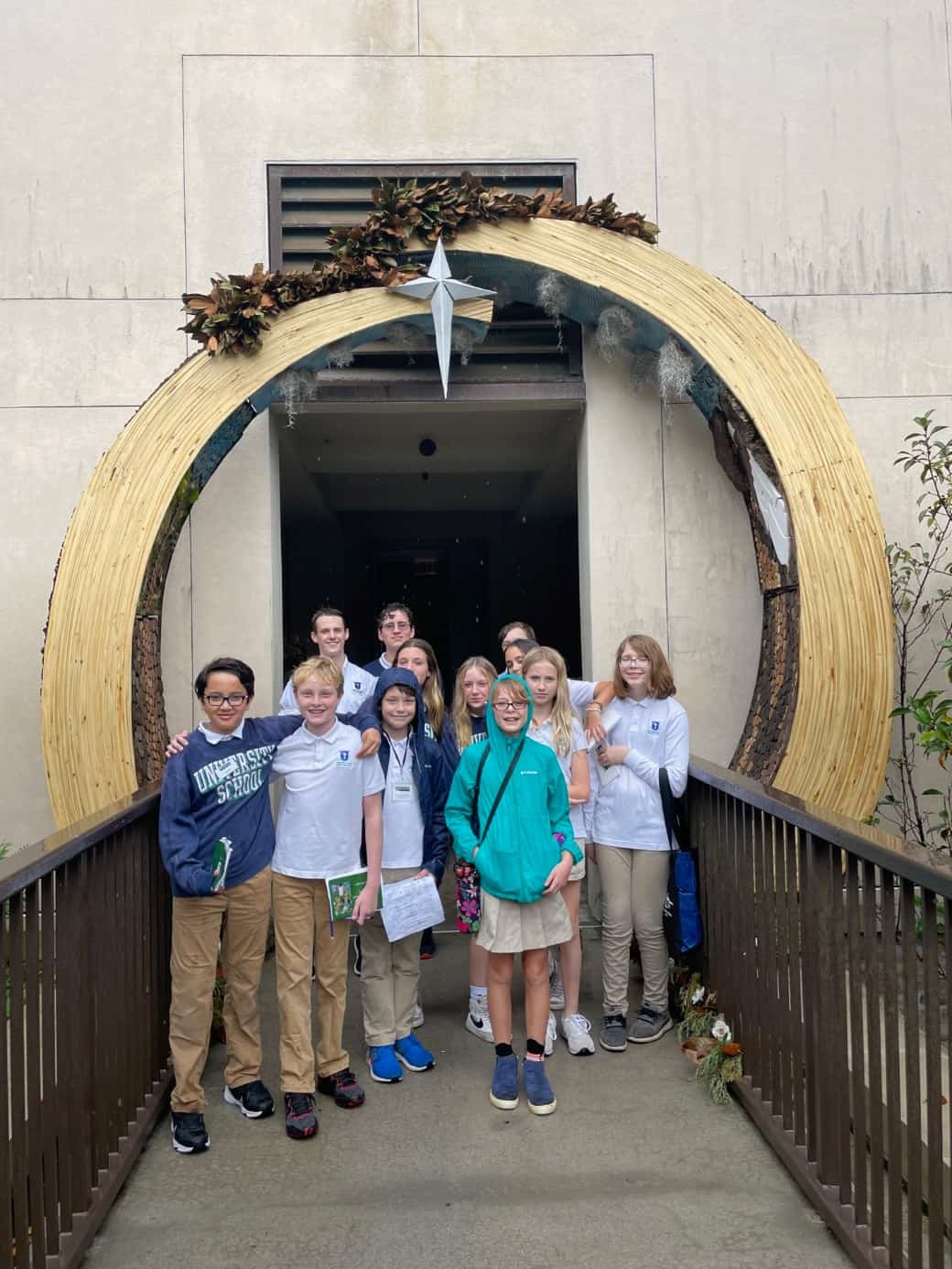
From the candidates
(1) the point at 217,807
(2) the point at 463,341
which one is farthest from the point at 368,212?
(1) the point at 217,807

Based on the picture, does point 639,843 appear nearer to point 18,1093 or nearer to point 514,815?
point 514,815

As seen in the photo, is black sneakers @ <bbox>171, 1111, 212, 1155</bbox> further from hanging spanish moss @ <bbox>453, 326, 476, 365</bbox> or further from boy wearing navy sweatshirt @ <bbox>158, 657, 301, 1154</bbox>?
hanging spanish moss @ <bbox>453, 326, 476, 365</bbox>

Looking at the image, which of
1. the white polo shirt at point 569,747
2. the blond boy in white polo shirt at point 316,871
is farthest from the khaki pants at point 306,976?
the white polo shirt at point 569,747

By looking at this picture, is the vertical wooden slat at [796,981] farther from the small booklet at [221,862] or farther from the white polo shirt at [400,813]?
the small booklet at [221,862]

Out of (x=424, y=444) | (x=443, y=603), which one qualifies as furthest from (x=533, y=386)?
(x=443, y=603)

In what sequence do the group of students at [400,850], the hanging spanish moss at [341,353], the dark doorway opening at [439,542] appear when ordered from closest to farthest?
the group of students at [400,850] < the hanging spanish moss at [341,353] < the dark doorway opening at [439,542]

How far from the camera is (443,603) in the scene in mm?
11250

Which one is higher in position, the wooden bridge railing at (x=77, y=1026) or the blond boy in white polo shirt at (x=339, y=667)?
the blond boy in white polo shirt at (x=339, y=667)

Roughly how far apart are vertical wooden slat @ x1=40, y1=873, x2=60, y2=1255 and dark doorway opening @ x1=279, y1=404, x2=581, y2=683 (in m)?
4.92

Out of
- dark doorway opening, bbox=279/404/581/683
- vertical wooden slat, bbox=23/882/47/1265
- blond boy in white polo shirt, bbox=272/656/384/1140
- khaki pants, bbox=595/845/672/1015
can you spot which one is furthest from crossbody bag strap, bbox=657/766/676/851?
dark doorway opening, bbox=279/404/581/683

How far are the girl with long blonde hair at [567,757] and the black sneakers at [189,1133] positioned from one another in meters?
1.15

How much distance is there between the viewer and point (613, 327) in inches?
190

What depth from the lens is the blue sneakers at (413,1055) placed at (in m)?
3.45

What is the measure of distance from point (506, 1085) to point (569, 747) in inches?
42.9
